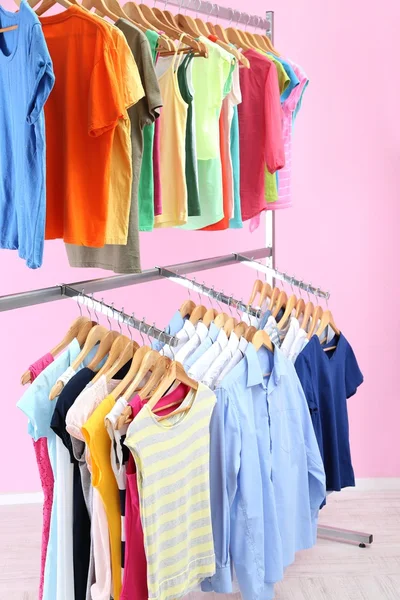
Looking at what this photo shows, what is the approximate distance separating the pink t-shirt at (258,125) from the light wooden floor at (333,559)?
1.61 meters

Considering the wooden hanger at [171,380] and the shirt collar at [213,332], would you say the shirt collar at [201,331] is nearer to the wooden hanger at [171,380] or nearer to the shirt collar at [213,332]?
the shirt collar at [213,332]

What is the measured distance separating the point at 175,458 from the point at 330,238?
2356 mm

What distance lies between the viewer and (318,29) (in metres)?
4.02

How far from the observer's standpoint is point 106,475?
1988 millimetres

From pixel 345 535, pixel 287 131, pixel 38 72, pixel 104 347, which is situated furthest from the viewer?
pixel 345 535

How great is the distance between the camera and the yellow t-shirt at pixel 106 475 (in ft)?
6.37

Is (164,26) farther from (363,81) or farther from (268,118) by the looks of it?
(363,81)

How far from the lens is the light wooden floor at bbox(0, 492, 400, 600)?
3.21 m

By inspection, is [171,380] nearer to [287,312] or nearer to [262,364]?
[262,364]

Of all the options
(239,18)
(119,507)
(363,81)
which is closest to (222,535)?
(119,507)

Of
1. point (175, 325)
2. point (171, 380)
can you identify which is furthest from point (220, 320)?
point (171, 380)

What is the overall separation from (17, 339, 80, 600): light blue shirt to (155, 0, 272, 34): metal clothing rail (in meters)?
1.25

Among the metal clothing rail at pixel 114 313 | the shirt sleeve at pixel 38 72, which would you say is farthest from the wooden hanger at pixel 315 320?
the shirt sleeve at pixel 38 72

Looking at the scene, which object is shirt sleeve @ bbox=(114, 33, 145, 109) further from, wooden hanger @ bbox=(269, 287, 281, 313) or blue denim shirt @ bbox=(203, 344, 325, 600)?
wooden hanger @ bbox=(269, 287, 281, 313)
